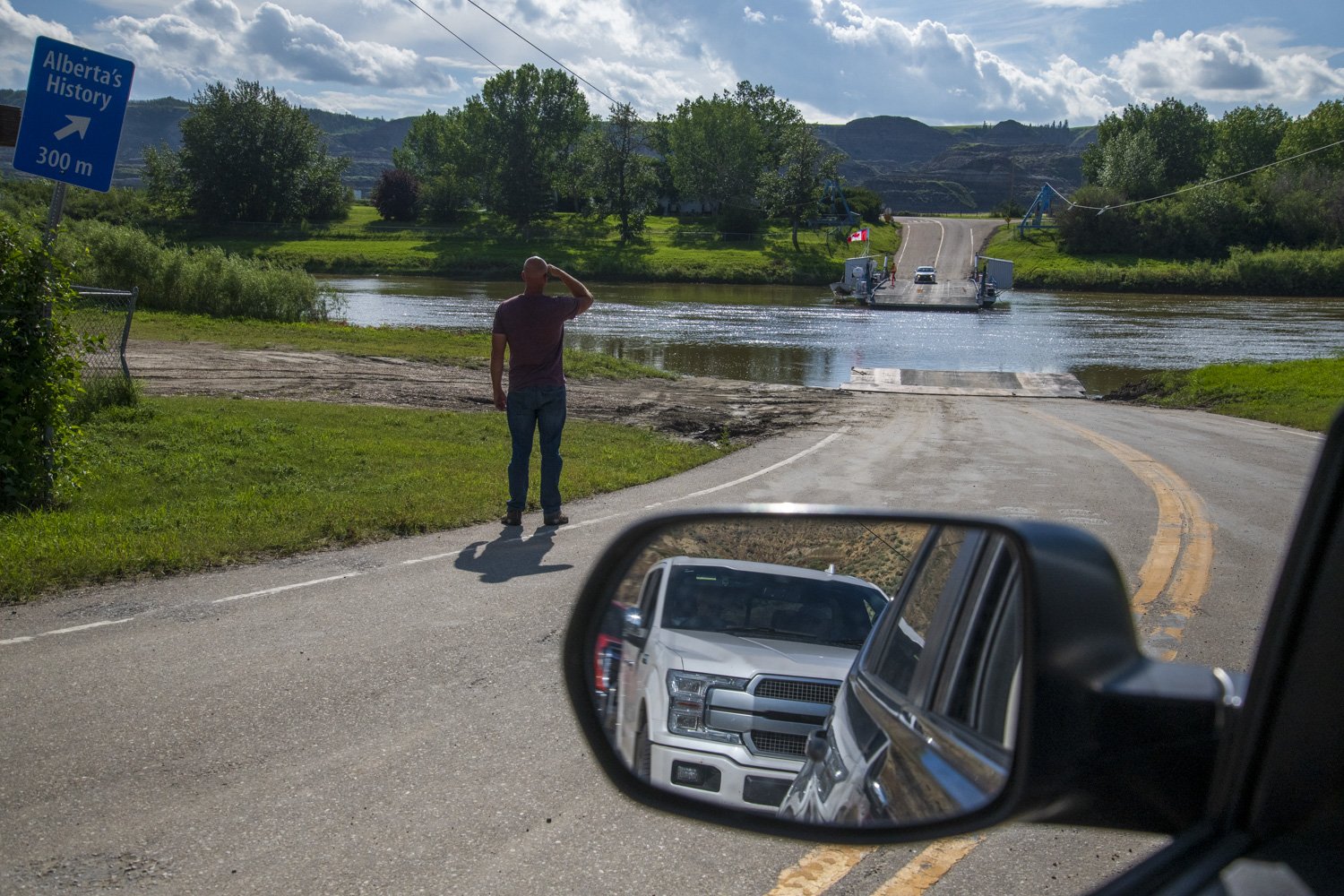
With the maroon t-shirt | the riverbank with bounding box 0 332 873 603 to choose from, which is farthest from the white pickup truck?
the maroon t-shirt

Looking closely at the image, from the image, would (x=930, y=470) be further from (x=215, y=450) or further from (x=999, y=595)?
(x=999, y=595)

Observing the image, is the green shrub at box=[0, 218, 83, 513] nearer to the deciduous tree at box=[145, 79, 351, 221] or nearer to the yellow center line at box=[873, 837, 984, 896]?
the yellow center line at box=[873, 837, 984, 896]

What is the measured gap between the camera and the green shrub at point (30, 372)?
8688mm

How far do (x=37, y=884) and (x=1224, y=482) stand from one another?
10494 millimetres

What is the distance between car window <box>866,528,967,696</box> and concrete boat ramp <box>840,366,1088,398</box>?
22.3 metres

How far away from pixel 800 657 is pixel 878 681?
211mm

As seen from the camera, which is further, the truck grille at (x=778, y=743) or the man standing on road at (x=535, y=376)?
the man standing on road at (x=535, y=376)

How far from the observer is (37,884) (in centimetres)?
342

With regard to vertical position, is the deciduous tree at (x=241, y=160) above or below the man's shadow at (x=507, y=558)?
above

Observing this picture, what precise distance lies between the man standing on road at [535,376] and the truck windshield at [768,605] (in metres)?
6.37

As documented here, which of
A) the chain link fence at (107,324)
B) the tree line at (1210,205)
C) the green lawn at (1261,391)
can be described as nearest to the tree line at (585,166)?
the tree line at (1210,205)

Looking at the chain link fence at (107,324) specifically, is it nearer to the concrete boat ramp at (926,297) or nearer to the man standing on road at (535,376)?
the man standing on road at (535,376)

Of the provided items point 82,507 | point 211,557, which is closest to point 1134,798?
point 211,557

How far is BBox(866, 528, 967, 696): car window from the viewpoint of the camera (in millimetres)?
2123
